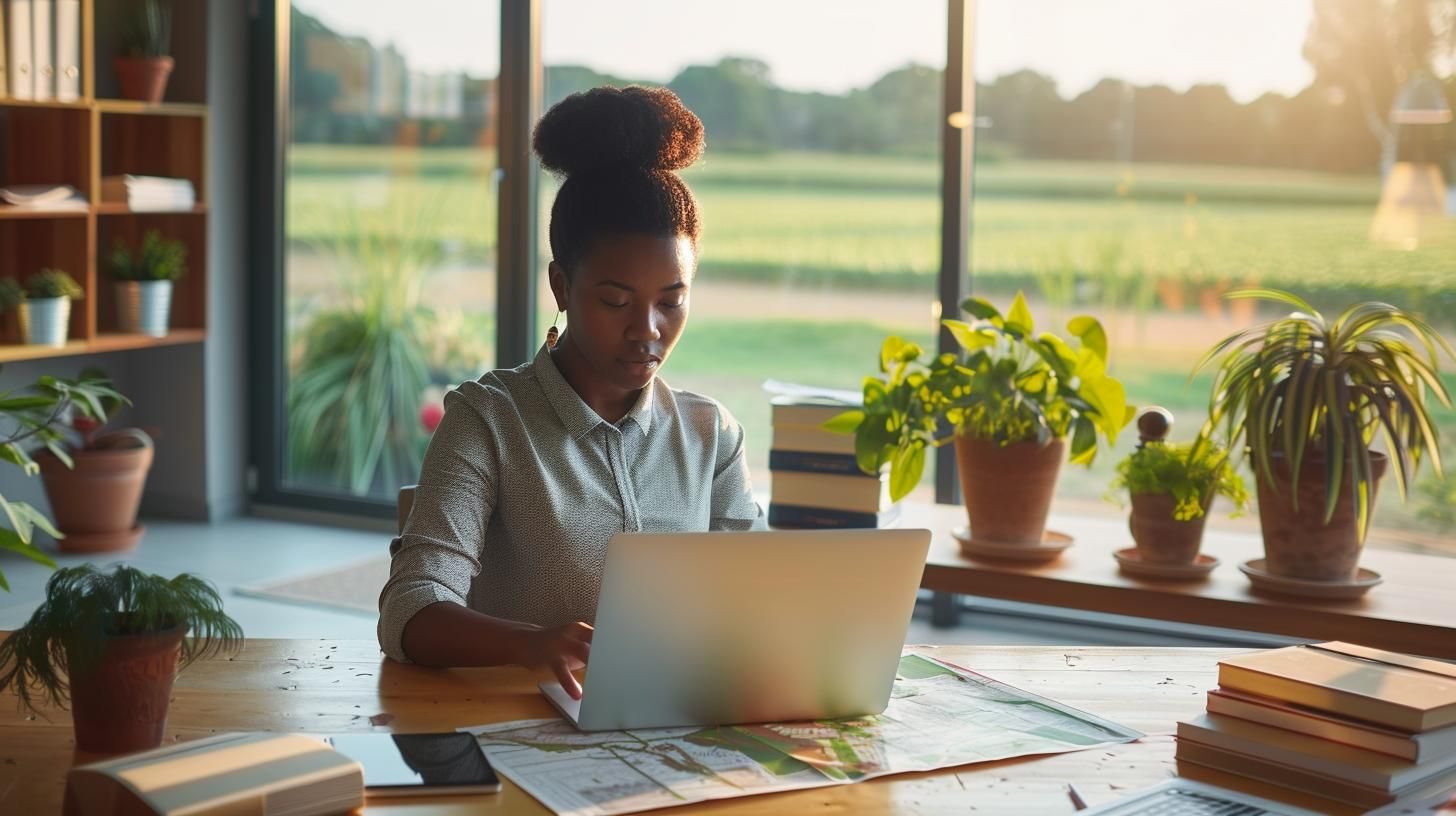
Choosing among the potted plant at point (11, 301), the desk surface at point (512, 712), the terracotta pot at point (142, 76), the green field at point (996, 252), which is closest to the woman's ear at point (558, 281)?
the desk surface at point (512, 712)

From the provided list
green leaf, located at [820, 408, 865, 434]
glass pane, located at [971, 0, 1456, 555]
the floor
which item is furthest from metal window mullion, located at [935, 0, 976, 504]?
green leaf, located at [820, 408, 865, 434]

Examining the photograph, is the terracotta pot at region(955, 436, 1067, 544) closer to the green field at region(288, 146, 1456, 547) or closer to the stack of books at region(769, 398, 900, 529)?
the stack of books at region(769, 398, 900, 529)

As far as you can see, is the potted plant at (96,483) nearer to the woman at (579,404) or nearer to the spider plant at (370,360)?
the spider plant at (370,360)

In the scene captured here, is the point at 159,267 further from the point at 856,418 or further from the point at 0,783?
the point at 0,783

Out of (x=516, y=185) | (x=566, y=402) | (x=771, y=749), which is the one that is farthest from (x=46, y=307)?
(x=771, y=749)

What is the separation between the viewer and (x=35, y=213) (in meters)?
4.52

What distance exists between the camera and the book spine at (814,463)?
2.98m

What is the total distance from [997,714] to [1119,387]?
4.53ft

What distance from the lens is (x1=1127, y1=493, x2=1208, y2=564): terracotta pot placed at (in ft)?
9.04

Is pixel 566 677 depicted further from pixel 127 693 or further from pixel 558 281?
pixel 558 281

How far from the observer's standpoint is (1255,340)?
9.14ft

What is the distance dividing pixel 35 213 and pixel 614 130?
3233 millimetres

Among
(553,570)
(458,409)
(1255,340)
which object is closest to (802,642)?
(553,570)

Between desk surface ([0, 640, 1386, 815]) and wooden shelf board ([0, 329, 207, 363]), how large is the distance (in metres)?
3.18
